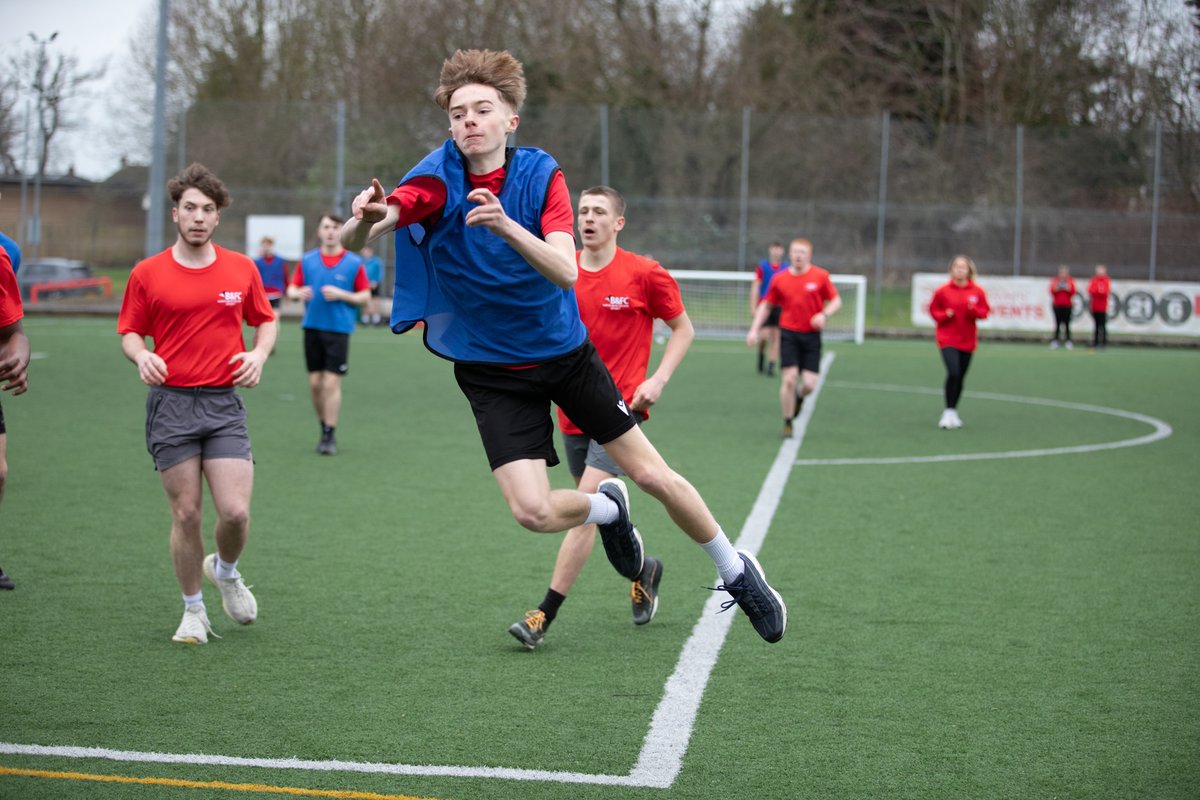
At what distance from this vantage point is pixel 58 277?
3195 centimetres

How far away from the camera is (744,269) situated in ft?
103

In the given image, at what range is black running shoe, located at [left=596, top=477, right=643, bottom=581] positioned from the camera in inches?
218

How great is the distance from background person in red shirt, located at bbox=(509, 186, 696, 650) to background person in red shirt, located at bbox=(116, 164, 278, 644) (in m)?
1.45

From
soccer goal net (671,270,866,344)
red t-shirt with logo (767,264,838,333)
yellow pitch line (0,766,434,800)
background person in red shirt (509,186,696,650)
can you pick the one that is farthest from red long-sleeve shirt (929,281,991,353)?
soccer goal net (671,270,866,344)

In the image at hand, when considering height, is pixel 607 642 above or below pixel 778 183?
below

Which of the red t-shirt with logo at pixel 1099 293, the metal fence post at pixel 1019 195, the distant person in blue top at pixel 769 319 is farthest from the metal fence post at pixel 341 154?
the red t-shirt with logo at pixel 1099 293

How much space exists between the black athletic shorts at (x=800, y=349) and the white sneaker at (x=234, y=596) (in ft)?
27.3

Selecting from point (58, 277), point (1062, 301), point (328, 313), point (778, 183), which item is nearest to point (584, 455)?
point (328, 313)

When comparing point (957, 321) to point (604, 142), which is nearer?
point (957, 321)

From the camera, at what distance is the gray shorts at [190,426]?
5723 mm

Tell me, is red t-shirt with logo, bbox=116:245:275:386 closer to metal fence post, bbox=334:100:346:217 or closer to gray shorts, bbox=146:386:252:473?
gray shorts, bbox=146:386:252:473

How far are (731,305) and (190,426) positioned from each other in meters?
24.2

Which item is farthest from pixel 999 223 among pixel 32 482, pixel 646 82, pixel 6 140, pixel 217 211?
pixel 217 211

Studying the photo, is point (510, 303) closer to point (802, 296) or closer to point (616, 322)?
point (616, 322)
